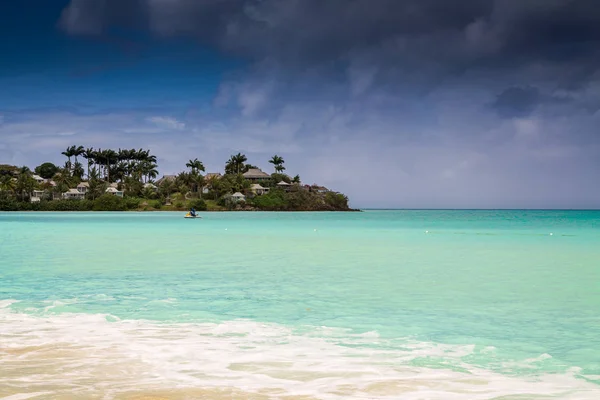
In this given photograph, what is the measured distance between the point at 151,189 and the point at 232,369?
139m

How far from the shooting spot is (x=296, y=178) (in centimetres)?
15938

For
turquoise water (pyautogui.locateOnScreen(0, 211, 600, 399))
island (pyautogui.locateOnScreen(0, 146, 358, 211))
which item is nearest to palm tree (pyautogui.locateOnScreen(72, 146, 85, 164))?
island (pyautogui.locateOnScreen(0, 146, 358, 211))

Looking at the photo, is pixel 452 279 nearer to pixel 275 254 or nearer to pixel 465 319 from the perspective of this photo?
pixel 465 319

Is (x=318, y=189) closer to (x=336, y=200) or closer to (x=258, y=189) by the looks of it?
(x=336, y=200)

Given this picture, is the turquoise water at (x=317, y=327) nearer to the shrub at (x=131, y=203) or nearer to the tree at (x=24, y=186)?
the shrub at (x=131, y=203)

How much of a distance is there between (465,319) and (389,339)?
2.19 metres

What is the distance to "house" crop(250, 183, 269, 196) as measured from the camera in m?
147

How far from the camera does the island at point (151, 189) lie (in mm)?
132375

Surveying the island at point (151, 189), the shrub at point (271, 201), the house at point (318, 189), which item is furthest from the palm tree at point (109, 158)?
the house at point (318, 189)

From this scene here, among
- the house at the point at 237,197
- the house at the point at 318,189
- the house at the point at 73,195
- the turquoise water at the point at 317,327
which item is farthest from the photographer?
the house at the point at 318,189

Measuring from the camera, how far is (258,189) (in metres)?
149

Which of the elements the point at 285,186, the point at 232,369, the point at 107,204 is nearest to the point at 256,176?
the point at 285,186

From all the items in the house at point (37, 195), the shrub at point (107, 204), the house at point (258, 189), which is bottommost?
the shrub at point (107, 204)

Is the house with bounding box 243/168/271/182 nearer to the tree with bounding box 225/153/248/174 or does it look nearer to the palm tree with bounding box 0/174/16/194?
the tree with bounding box 225/153/248/174
